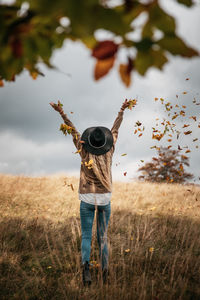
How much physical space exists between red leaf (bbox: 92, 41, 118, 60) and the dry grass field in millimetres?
2285

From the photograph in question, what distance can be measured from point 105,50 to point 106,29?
108 millimetres

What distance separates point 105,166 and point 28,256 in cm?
220

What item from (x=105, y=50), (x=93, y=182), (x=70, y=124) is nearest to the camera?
(x=105, y=50)

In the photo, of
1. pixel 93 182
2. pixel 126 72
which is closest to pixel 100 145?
pixel 93 182

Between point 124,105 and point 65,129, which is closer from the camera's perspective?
point 65,129

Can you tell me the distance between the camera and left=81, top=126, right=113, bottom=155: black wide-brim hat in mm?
2889

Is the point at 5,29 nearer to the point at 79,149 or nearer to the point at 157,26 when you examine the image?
the point at 157,26

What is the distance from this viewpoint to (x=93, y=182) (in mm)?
2820

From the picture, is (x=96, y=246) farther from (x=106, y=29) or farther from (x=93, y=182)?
(x=106, y=29)

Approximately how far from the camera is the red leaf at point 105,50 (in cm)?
66

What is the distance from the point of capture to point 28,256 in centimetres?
354

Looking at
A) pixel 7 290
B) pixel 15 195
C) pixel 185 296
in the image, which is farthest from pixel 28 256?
pixel 15 195

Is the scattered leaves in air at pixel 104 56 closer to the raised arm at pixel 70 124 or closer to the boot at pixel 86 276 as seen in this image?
the raised arm at pixel 70 124

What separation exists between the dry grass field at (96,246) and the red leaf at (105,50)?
228 centimetres
